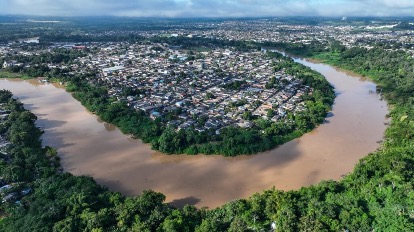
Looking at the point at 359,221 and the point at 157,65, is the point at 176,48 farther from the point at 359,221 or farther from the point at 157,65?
the point at 359,221

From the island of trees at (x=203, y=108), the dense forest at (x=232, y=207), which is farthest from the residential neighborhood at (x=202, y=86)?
the dense forest at (x=232, y=207)

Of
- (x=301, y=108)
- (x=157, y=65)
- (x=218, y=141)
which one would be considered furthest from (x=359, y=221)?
(x=157, y=65)

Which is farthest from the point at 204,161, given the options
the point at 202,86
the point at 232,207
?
the point at 202,86

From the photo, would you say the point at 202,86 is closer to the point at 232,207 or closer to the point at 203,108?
the point at 203,108

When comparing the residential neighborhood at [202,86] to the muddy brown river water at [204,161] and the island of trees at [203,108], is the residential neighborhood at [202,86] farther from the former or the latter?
the muddy brown river water at [204,161]

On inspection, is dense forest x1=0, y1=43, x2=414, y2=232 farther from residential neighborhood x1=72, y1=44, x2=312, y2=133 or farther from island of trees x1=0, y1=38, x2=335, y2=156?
residential neighborhood x1=72, y1=44, x2=312, y2=133
